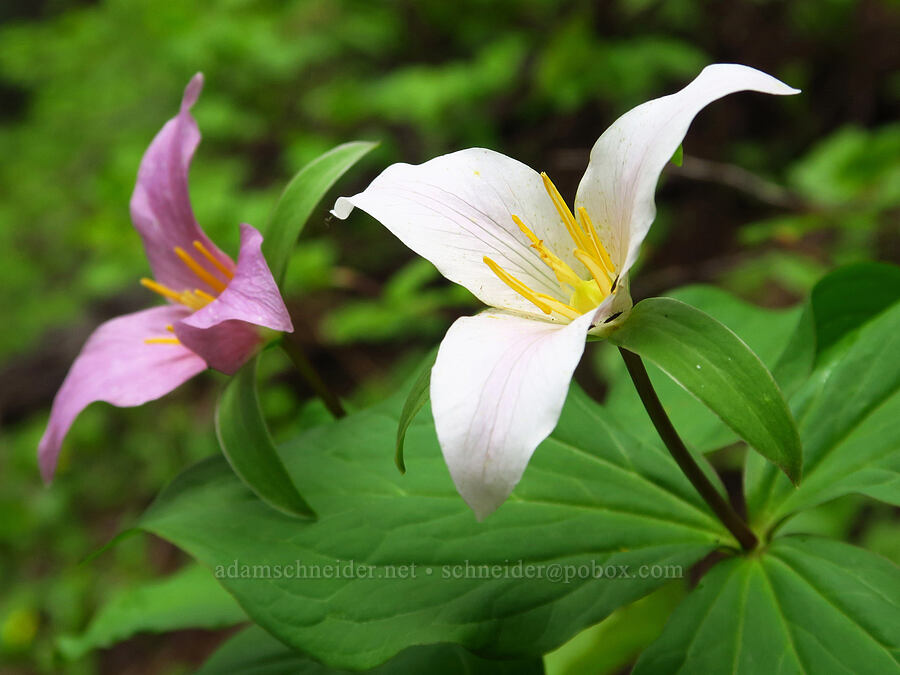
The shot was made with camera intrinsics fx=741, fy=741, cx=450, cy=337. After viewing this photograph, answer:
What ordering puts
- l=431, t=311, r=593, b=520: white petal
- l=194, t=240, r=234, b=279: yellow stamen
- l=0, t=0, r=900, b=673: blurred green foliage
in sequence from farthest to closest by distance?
l=0, t=0, r=900, b=673: blurred green foliage < l=194, t=240, r=234, b=279: yellow stamen < l=431, t=311, r=593, b=520: white petal

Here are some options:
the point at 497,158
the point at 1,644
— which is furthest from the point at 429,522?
the point at 1,644

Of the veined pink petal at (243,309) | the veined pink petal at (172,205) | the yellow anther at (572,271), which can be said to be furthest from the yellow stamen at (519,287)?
the veined pink petal at (172,205)

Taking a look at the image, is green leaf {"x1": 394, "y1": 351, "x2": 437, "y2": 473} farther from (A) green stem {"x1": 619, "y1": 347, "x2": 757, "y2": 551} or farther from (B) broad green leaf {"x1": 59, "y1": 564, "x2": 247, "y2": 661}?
(B) broad green leaf {"x1": 59, "y1": 564, "x2": 247, "y2": 661}

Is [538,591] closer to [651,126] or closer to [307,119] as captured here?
[651,126]

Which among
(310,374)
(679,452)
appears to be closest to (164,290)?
(310,374)

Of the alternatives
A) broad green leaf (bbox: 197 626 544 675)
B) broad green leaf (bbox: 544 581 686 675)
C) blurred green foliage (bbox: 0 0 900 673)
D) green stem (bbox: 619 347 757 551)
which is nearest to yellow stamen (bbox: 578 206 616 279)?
green stem (bbox: 619 347 757 551)

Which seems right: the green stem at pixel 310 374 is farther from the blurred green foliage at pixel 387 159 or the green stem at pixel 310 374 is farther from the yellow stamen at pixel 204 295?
the blurred green foliage at pixel 387 159
